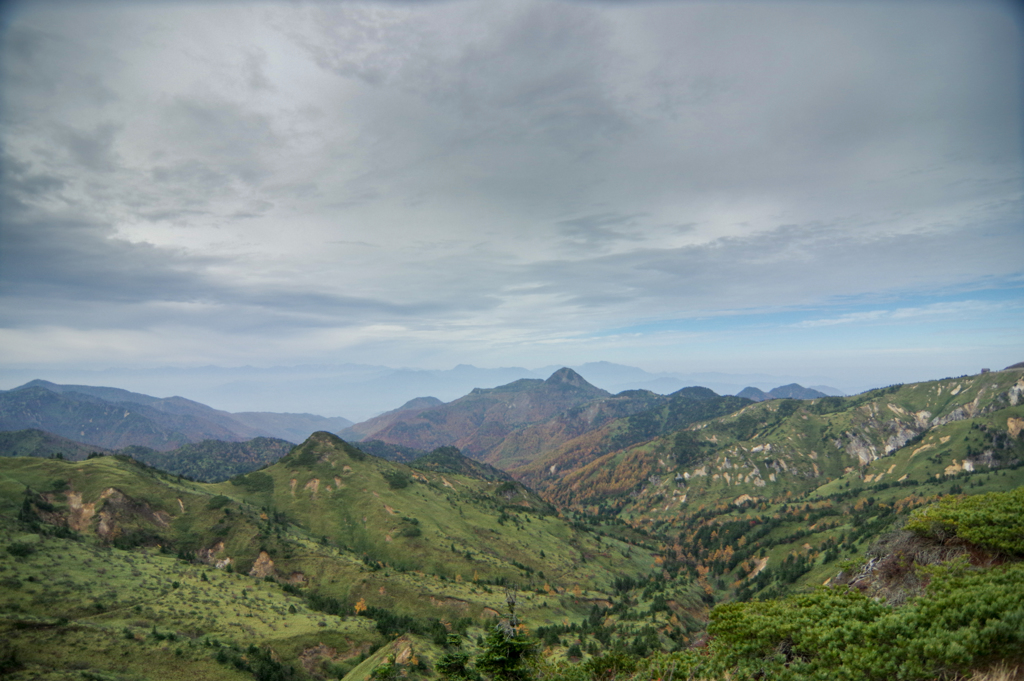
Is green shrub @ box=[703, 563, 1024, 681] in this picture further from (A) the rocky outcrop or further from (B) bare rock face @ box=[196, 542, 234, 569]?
(B) bare rock face @ box=[196, 542, 234, 569]

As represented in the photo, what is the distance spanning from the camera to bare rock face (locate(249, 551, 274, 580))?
114 metres

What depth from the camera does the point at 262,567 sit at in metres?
116

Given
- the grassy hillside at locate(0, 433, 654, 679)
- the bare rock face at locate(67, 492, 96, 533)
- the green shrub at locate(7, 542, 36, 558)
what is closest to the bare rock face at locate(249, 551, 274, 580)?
the grassy hillside at locate(0, 433, 654, 679)

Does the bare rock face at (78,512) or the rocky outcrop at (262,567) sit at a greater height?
the bare rock face at (78,512)

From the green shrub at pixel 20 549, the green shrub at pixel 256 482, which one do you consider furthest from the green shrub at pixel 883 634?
the green shrub at pixel 256 482

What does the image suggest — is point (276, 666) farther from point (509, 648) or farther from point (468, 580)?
point (468, 580)

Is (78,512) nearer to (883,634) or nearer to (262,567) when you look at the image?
(262,567)

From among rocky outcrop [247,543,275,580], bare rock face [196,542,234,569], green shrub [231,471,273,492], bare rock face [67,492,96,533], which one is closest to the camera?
bare rock face [67,492,96,533]

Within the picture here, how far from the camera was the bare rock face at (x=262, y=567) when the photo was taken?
373ft

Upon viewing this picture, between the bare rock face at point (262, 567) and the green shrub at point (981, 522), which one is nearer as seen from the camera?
the green shrub at point (981, 522)

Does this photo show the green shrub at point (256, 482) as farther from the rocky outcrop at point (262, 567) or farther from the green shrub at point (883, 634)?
the green shrub at point (883, 634)

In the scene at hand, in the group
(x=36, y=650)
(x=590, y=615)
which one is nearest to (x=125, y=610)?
(x=36, y=650)

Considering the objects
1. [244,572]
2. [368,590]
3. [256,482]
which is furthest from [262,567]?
Result: [256,482]

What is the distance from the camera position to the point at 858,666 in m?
19.4
